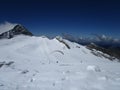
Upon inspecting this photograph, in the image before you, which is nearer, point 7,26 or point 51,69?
point 51,69

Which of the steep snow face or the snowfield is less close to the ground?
the steep snow face

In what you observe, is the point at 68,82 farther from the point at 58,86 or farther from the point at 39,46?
the point at 39,46

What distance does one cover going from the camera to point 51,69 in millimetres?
16609

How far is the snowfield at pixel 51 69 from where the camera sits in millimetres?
10281

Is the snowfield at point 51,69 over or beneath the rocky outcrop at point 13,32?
beneath

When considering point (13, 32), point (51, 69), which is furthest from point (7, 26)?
point (51, 69)

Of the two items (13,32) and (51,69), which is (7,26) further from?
(51,69)

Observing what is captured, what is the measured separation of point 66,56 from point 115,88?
21.5 m

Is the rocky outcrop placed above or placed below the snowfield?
above

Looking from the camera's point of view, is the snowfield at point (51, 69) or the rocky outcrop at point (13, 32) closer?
the snowfield at point (51, 69)

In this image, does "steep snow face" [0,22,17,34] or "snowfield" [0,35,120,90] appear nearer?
"snowfield" [0,35,120,90]

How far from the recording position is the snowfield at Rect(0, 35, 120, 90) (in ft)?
33.7

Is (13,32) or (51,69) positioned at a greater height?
(13,32)

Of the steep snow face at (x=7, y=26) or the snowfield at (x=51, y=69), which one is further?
the steep snow face at (x=7, y=26)
